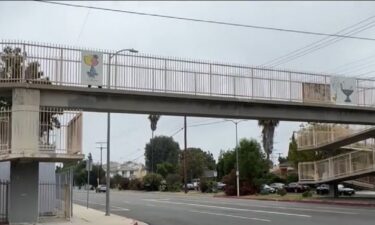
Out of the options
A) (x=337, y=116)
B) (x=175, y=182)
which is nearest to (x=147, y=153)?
(x=175, y=182)

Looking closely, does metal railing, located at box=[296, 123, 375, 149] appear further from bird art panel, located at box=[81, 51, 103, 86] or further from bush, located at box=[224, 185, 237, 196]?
bird art panel, located at box=[81, 51, 103, 86]

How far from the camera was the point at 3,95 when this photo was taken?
2402cm

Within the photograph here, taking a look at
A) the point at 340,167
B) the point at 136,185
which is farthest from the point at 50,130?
the point at 136,185

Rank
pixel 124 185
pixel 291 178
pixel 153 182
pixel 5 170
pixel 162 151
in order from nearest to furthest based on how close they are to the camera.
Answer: pixel 5 170 → pixel 291 178 → pixel 153 182 → pixel 124 185 → pixel 162 151

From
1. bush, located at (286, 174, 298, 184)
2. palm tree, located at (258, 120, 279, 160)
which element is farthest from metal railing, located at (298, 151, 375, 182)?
palm tree, located at (258, 120, 279, 160)

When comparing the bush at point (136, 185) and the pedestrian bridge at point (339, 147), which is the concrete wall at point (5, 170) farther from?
the bush at point (136, 185)

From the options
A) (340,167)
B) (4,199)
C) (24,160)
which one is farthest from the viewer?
(340,167)

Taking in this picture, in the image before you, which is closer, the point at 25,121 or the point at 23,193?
the point at 25,121

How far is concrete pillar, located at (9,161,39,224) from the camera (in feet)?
78.1

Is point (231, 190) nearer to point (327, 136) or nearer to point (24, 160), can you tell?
point (327, 136)

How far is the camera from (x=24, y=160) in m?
23.2

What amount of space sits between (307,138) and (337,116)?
16.6 m

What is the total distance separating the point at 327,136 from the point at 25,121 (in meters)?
28.9

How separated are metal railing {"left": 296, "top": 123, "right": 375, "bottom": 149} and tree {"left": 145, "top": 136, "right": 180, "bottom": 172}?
111985 mm
